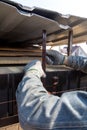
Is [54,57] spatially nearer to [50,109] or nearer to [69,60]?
[69,60]

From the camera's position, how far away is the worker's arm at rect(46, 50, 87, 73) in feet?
3.73

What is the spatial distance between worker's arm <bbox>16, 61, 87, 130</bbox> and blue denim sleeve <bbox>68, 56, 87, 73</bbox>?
54 cm

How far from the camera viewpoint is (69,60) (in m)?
1.20

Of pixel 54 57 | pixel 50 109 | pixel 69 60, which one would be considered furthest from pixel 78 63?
pixel 50 109

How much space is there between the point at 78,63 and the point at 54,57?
0.18 meters

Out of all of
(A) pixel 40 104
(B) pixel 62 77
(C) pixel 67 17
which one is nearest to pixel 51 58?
(B) pixel 62 77

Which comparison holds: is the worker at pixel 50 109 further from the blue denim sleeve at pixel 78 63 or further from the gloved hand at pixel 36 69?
the blue denim sleeve at pixel 78 63

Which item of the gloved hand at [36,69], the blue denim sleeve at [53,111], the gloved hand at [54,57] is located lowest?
the blue denim sleeve at [53,111]

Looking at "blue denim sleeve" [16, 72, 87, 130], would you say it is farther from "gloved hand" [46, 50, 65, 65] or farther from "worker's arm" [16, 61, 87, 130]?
"gloved hand" [46, 50, 65, 65]

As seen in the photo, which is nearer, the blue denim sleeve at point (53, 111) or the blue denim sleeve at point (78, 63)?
the blue denim sleeve at point (53, 111)

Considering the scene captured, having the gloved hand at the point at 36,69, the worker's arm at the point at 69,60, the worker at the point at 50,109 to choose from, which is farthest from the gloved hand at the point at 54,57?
the worker at the point at 50,109

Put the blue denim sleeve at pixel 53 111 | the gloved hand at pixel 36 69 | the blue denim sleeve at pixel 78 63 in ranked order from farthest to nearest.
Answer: the blue denim sleeve at pixel 78 63
the gloved hand at pixel 36 69
the blue denim sleeve at pixel 53 111

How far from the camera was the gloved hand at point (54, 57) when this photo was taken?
1.23 m

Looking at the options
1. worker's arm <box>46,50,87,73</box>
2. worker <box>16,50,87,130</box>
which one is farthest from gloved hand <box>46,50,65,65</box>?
worker <box>16,50,87,130</box>
